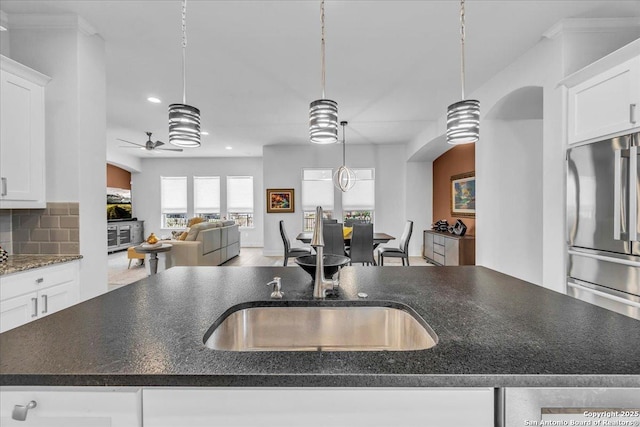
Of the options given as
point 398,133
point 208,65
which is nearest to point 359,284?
point 208,65

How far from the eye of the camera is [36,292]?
6.82ft

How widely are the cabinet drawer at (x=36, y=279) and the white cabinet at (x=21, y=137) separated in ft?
1.75

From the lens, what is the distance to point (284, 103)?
15.6 feet

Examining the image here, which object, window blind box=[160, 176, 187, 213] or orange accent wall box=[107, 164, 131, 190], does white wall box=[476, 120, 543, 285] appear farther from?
orange accent wall box=[107, 164, 131, 190]

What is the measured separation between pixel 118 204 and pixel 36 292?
26.5 feet

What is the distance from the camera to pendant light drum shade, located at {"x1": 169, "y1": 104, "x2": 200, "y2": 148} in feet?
5.47

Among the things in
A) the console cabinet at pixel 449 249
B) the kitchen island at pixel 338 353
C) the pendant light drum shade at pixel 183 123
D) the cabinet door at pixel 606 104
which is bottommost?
the console cabinet at pixel 449 249

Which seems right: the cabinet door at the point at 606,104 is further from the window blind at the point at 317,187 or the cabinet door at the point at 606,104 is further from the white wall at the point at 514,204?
the window blind at the point at 317,187

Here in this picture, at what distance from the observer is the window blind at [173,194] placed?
31.3 feet

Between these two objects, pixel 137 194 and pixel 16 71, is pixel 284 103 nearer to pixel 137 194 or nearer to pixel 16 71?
pixel 16 71

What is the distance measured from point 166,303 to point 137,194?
32.2ft

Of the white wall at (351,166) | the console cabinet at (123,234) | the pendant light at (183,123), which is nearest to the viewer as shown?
the pendant light at (183,123)

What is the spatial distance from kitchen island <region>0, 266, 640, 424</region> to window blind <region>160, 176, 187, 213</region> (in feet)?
29.4

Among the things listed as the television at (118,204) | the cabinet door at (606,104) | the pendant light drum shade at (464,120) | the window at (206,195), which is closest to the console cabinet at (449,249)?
the cabinet door at (606,104)
